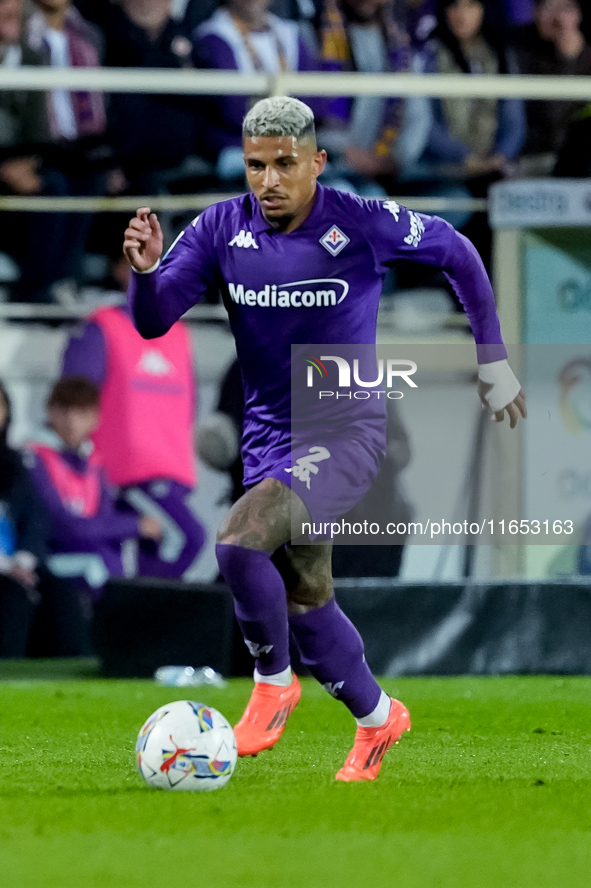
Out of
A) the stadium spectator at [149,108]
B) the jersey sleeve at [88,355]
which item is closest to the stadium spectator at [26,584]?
the jersey sleeve at [88,355]

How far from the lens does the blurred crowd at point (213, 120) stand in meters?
8.80

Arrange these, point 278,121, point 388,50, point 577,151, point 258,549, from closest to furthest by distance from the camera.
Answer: point 258,549 < point 278,121 < point 577,151 < point 388,50

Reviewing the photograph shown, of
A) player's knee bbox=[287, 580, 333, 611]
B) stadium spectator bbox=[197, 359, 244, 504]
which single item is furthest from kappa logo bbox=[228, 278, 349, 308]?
stadium spectator bbox=[197, 359, 244, 504]

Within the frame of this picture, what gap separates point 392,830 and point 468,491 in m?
5.59

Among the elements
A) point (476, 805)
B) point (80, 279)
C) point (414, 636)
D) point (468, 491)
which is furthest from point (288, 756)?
point (80, 279)

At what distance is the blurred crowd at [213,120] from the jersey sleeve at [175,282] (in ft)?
15.8

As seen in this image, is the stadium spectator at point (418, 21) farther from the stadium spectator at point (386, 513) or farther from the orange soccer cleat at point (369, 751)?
the orange soccer cleat at point (369, 751)

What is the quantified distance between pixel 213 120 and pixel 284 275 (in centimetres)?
527

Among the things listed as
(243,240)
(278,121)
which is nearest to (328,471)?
(243,240)

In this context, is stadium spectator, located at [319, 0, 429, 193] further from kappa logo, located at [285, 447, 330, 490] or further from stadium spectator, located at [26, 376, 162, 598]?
kappa logo, located at [285, 447, 330, 490]

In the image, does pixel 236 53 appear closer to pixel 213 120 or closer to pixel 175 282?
pixel 213 120

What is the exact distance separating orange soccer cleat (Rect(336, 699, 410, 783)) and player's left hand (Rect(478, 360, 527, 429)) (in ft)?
3.29

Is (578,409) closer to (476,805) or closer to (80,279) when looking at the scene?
(80,279)

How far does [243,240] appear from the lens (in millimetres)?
4137
